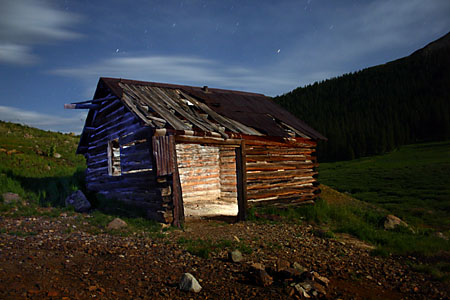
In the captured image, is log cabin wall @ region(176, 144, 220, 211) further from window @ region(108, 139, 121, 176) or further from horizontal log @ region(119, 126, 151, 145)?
horizontal log @ region(119, 126, 151, 145)

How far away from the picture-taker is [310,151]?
46.0 feet

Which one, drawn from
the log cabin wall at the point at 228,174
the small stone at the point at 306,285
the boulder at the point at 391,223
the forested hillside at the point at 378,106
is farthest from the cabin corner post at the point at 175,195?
the forested hillside at the point at 378,106

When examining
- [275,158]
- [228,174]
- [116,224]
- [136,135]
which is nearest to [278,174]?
[275,158]

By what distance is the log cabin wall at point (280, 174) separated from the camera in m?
11.7

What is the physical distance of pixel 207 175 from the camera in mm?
17188

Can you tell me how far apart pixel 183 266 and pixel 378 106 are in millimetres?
77301

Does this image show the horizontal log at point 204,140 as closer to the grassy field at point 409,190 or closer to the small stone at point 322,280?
the small stone at point 322,280

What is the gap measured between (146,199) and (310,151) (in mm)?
7520

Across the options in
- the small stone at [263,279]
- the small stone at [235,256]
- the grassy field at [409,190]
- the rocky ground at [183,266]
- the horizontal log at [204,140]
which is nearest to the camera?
the rocky ground at [183,266]

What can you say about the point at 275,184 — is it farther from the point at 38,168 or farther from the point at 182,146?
the point at 38,168

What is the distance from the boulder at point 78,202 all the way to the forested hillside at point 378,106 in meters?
46.3

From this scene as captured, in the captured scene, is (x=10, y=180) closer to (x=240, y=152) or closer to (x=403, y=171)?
(x=240, y=152)

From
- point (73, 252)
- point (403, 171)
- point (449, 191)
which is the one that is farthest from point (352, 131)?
point (73, 252)

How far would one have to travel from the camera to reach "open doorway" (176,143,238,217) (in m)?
16.4
